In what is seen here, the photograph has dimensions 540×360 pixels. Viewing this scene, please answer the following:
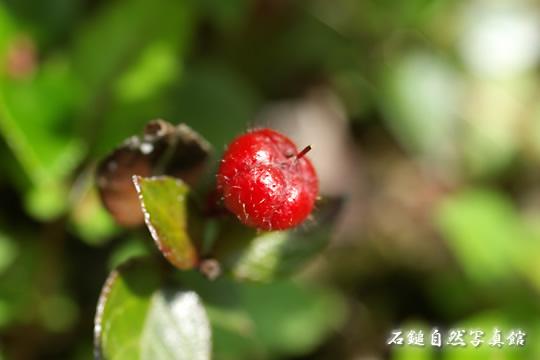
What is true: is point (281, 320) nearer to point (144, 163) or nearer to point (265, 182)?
point (144, 163)

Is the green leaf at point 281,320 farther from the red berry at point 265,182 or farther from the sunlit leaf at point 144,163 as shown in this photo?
the red berry at point 265,182

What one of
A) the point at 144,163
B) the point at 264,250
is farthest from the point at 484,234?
the point at 144,163

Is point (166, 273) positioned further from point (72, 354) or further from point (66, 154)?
point (72, 354)

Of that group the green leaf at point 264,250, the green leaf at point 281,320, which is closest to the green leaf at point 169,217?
the green leaf at point 264,250

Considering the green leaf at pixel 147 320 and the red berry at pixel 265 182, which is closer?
the red berry at pixel 265 182

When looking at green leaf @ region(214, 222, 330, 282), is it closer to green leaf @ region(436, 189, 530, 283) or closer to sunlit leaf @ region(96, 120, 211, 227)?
sunlit leaf @ region(96, 120, 211, 227)
